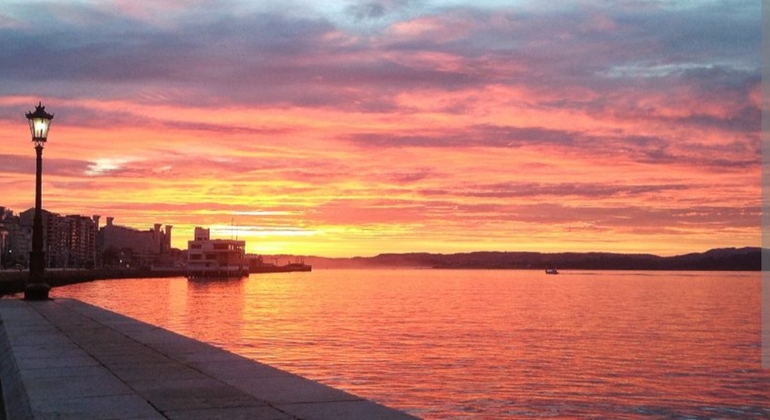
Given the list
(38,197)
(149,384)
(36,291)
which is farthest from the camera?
(36,291)

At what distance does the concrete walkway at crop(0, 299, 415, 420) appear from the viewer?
7461mm

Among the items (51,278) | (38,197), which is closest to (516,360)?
(38,197)

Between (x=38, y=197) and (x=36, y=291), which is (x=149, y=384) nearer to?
(x=38, y=197)

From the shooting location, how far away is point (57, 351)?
479 inches

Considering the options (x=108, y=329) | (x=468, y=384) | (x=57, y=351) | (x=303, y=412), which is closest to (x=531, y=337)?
(x=468, y=384)

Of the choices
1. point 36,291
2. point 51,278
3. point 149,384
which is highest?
point 36,291

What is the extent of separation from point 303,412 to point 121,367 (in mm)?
4095

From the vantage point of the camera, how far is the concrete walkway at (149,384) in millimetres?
7461

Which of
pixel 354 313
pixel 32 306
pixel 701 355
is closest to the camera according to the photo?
pixel 32 306

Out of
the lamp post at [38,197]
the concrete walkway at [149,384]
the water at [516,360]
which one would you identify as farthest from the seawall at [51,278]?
the concrete walkway at [149,384]

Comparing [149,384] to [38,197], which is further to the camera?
[38,197]

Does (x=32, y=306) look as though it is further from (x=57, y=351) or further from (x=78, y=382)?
(x=78, y=382)

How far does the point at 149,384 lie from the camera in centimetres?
906

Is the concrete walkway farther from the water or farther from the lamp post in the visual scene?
the lamp post
